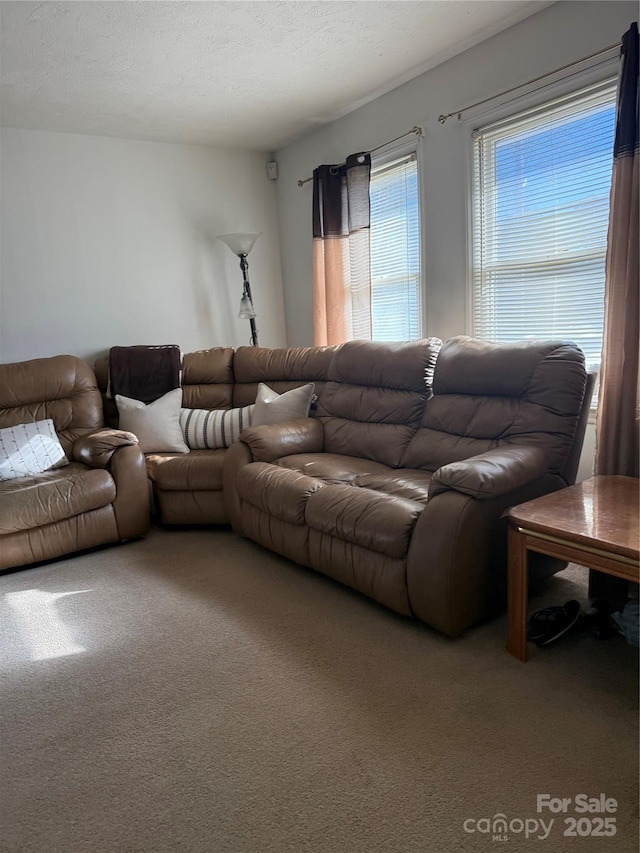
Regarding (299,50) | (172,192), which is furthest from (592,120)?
(172,192)

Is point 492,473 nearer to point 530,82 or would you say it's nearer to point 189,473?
point 189,473

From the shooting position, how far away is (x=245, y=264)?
180 inches

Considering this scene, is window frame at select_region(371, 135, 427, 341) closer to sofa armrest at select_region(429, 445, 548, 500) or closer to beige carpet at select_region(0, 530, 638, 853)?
sofa armrest at select_region(429, 445, 548, 500)

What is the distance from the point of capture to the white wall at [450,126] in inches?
106

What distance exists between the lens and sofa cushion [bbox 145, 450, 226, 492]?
11.2ft

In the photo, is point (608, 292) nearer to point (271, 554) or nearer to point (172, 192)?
point (271, 554)

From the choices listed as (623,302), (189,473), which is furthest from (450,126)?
(189,473)

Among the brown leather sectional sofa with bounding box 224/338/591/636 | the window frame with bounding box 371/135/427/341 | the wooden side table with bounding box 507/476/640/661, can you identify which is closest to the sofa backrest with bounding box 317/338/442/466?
the brown leather sectional sofa with bounding box 224/338/591/636

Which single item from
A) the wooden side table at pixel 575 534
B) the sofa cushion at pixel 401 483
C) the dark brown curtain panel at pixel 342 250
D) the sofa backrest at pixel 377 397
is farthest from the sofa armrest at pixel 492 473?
the dark brown curtain panel at pixel 342 250

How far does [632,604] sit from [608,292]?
4.28ft

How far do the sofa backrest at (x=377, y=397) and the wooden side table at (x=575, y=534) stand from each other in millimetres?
1032

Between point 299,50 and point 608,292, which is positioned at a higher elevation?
point 299,50

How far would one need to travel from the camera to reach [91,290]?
420 cm

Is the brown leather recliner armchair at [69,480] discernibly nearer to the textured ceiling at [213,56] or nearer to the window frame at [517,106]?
the textured ceiling at [213,56]
